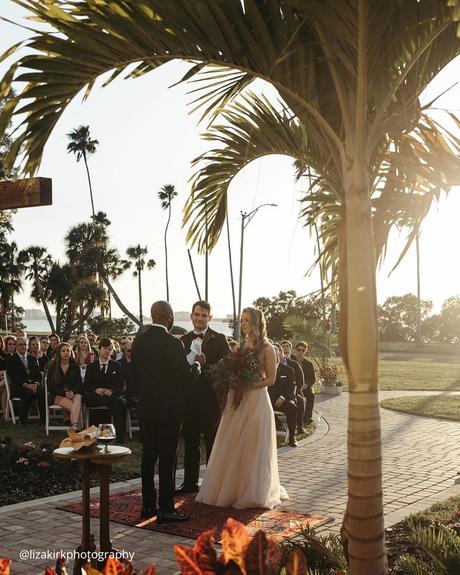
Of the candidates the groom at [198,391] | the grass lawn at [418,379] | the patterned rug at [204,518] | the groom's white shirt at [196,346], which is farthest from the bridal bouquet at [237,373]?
the grass lawn at [418,379]

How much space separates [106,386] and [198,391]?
4494mm

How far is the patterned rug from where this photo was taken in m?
6.66

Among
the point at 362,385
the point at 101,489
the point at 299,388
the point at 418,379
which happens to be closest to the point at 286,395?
the point at 299,388

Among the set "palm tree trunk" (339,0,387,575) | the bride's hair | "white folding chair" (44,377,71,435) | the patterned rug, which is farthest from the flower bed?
"palm tree trunk" (339,0,387,575)

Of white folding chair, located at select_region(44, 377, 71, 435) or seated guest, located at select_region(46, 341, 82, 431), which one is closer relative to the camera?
white folding chair, located at select_region(44, 377, 71, 435)

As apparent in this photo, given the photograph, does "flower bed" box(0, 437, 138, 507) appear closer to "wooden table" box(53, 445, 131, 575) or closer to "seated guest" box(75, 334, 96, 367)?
"wooden table" box(53, 445, 131, 575)

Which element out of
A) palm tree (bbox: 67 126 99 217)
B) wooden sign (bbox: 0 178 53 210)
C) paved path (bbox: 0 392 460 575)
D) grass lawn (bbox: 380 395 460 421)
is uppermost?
palm tree (bbox: 67 126 99 217)

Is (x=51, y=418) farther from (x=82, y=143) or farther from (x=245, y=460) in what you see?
(x=82, y=143)

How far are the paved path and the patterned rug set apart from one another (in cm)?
17

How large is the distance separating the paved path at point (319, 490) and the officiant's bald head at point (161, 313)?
1992mm

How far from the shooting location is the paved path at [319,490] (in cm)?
607

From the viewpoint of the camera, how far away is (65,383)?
1295cm

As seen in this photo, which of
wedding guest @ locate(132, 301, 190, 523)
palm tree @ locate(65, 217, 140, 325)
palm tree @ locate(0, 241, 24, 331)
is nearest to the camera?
wedding guest @ locate(132, 301, 190, 523)

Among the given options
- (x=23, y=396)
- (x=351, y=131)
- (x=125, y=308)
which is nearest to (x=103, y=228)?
(x=125, y=308)
